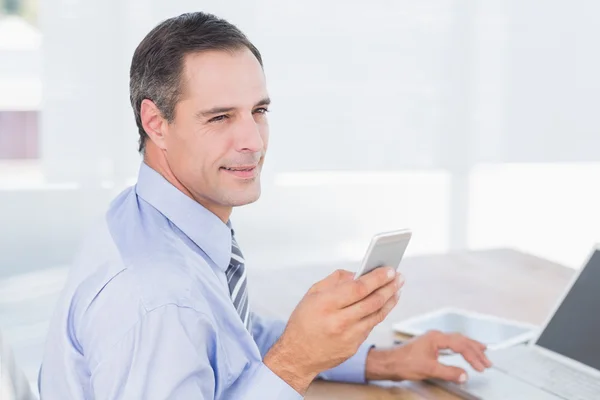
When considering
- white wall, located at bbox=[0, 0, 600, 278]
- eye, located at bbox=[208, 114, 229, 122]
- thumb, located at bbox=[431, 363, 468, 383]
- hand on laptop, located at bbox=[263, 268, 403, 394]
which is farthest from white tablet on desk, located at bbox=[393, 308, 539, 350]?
white wall, located at bbox=[0, 0, 600, 278]

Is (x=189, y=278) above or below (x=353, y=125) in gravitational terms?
above

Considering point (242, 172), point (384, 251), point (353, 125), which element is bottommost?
point (353, 125)

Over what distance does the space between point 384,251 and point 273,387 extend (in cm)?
27

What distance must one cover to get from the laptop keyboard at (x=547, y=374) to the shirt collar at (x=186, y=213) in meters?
0.68

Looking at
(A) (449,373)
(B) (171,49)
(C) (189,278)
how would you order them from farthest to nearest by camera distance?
1. (A) (449,373)
2. (B) (171,49)
3. (C) (189,278)

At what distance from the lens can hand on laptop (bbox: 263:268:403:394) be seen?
4.31 ft

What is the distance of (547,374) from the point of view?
1.79 metres

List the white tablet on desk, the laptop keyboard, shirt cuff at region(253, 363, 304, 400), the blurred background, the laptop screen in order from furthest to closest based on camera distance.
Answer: the blurred background < the white tablet on desk < the laptop screen < the laptop keyboard < shirt cuff at region(253, 363, 304, 400)

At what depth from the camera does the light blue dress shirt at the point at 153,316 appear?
1.24 meters

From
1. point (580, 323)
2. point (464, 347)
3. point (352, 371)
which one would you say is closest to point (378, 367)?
point (352, 371)

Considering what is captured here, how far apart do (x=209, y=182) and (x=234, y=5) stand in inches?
162

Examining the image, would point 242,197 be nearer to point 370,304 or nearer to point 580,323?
point 370,304

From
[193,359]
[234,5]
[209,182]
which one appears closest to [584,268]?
[209,182]

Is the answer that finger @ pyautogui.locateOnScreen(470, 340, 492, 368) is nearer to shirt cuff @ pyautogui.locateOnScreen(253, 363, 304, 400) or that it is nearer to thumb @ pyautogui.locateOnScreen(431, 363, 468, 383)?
thumb @ pyautogui.locateOnScreen(431, 363, 468, 383)
